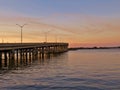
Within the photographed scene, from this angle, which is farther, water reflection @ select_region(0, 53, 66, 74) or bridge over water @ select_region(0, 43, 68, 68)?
bridge over water @ select_region(0, 43, 68, 68)

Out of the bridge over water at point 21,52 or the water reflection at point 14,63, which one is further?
the bridge over water at point 21,52

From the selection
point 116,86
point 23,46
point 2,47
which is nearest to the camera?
point 116,86

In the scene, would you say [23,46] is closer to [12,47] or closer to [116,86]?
[12,47]

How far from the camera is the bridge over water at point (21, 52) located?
3261 inches

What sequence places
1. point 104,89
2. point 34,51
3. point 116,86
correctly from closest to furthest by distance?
point 104,89, point 116,86, point 34,51

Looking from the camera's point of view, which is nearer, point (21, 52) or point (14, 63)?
point (14, 63)

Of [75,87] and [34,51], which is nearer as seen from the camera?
[75,87]

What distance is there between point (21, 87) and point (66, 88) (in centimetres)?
511

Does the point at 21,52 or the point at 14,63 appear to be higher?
the point at 21,52

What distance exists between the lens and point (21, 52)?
115 metres

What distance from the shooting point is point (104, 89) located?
3272 cm

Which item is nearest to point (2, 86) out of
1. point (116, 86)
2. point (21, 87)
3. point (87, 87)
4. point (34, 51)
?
point (21, 87)

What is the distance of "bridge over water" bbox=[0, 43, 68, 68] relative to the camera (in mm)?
82825

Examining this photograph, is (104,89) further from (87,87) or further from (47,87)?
(47,87)
